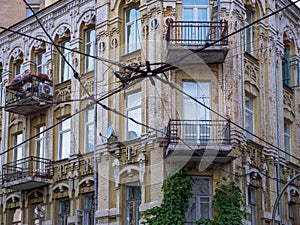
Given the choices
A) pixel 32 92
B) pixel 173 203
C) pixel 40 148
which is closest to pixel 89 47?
pixel 32 92

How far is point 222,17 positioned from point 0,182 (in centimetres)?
1204

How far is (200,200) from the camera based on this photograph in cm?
2350

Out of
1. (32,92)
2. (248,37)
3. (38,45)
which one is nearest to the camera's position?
(248,37)

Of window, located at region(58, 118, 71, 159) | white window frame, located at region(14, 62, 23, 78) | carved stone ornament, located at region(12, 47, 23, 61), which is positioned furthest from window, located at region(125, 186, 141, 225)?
carved stone ornament, located at region(12, 47, 23, 61)

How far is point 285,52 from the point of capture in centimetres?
2912

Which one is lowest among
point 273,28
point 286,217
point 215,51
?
point 286,217

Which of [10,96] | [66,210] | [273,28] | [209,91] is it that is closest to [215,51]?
[209,91]

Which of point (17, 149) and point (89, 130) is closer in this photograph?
point (89, 130)

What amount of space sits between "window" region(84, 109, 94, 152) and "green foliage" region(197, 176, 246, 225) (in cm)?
559

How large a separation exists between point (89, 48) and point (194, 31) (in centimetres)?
523

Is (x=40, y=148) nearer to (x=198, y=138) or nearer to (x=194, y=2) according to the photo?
(x=198, y=138)

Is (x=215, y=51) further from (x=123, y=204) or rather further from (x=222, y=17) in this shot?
(x=123, y=204)

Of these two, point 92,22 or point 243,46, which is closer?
point 243,46

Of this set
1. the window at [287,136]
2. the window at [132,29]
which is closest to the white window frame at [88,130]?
the window at [132,29]
